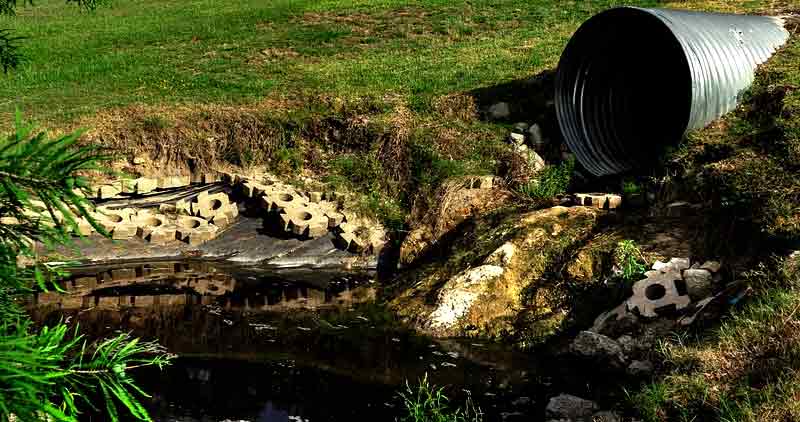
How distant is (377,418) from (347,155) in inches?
271

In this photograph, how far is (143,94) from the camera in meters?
14.9

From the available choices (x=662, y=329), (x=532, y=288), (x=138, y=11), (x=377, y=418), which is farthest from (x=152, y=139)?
(x=138, y=11)

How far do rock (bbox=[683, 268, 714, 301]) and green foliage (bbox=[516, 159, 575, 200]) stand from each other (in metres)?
3.41

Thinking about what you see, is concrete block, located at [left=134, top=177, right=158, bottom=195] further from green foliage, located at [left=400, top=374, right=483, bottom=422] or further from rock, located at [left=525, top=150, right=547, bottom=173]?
green foliage, located at [left=400, top=374, right=483, bottom=422]

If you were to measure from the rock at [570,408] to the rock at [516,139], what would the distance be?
20.2 feet

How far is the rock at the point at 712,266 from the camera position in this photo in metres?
7.77

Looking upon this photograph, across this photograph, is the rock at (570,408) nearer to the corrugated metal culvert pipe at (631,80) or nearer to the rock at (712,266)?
the rock at (712,266)

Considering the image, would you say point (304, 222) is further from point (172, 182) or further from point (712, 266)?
point (712, 266)

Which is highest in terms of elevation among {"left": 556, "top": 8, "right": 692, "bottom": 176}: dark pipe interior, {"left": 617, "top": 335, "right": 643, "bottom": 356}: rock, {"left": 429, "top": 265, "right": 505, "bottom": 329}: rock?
{"left": 556, "top": 8, "right": 692, "bottom": 176}: dark pipe interior

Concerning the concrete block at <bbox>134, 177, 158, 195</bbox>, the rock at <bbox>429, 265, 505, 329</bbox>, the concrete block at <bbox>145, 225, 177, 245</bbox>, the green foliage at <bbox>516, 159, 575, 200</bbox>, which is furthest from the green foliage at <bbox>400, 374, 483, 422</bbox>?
the concrete block at <bbox>134, 177, 158, 195</bbox>

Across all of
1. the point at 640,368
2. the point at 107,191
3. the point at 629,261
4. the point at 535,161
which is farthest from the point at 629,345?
the point at 107,191

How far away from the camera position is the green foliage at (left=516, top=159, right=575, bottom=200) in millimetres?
11133

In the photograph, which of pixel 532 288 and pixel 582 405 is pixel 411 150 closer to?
pixel 532 288

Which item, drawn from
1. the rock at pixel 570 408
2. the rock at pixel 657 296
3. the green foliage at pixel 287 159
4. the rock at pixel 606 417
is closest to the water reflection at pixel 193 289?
the green foliage at pixel 287 159
